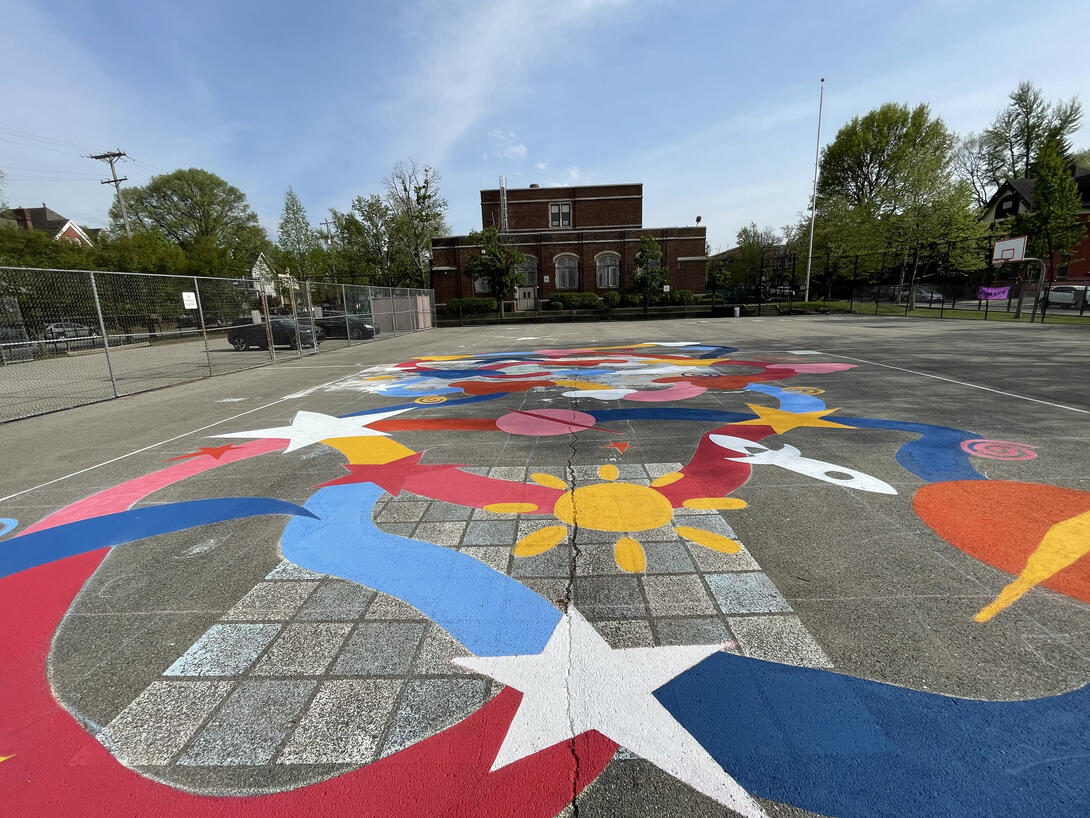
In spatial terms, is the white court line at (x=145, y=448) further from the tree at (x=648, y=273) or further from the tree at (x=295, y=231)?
the tree at (x=295, y=231)

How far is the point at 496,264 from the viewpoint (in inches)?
1494

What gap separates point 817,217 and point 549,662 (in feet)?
176

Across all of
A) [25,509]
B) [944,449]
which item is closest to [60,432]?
[25,509]

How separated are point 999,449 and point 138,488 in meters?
9.38

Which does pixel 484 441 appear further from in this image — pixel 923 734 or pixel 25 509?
pixel 923 734

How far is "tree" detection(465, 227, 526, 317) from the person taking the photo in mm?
37875

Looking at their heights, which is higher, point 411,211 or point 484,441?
point 411,211

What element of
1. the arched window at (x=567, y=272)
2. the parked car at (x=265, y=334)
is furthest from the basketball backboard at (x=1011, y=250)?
the parked car at (x=265, y=334)

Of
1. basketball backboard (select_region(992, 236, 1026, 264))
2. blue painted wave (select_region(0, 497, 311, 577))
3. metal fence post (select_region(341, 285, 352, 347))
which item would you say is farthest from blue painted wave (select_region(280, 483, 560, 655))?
basketball backboard (select_region(992, 236, 1026, 264))

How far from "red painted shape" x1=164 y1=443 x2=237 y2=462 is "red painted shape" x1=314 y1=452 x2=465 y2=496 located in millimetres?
1993

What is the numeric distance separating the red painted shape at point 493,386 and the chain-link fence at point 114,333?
753 cm

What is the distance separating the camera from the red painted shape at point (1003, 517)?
3.21 m

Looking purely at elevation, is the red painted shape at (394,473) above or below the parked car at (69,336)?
below

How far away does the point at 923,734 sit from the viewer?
6.64 feet
